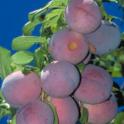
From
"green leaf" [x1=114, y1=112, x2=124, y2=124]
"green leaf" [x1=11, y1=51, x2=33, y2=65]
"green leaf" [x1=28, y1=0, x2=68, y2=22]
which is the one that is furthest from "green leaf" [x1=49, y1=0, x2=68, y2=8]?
"green leaf" [x1=114, y1=112, x2=124, y2=124]

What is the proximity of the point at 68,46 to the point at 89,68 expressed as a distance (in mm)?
A: 65

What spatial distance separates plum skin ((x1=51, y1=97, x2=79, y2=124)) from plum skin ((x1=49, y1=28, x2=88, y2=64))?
0.24 ft

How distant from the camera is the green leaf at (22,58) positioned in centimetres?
82

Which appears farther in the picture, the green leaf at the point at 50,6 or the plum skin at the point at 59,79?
the green leaf at the point at 50,6

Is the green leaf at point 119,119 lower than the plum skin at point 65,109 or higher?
lower

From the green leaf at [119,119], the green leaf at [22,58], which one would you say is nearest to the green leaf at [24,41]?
the green leaf at [22,58]

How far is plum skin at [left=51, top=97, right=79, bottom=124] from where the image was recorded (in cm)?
77

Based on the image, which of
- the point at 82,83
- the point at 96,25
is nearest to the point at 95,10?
the point at 96,25

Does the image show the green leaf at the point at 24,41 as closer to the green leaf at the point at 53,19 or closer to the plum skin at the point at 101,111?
the green leaf at the point at 53,19

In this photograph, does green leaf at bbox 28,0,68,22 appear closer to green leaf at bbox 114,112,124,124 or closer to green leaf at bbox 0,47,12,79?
green leaf at bbox 0,47,12,79

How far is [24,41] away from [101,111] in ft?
0.66

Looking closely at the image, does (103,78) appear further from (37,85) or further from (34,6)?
(34,6)

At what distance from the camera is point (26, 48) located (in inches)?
33.5

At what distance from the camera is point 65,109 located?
77 centimetres
